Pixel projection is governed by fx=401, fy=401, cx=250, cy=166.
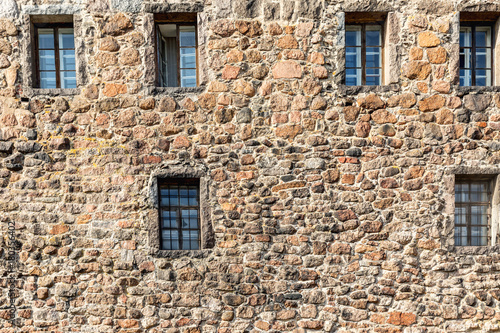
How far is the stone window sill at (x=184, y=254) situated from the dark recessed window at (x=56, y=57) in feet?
8.32

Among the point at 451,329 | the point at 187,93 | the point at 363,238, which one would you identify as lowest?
the point at 451,329

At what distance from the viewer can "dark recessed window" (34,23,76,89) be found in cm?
529

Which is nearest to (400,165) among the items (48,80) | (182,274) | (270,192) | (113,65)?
(270,192)

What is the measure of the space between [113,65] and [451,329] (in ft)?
17.7

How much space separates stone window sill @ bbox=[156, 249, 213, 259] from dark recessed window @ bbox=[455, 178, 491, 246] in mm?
3285

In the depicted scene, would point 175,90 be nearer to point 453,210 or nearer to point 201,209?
point 201,209

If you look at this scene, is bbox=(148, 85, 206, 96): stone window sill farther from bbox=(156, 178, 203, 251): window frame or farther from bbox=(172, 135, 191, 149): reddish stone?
bbox=(156, 178, 203, 251): window frame

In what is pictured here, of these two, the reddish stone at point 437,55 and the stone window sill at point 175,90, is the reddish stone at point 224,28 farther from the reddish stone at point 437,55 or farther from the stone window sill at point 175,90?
the reddish stone at point 437,55

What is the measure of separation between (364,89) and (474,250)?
8.11 ft

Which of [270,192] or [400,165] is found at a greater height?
[400,165]

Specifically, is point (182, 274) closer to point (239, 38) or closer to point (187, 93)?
point (187, 93)

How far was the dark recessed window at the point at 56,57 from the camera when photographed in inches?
208

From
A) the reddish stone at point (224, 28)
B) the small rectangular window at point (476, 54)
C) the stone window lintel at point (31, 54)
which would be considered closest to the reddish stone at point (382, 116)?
the small rectangular window at point (476, 54)

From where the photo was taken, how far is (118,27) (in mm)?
5020
